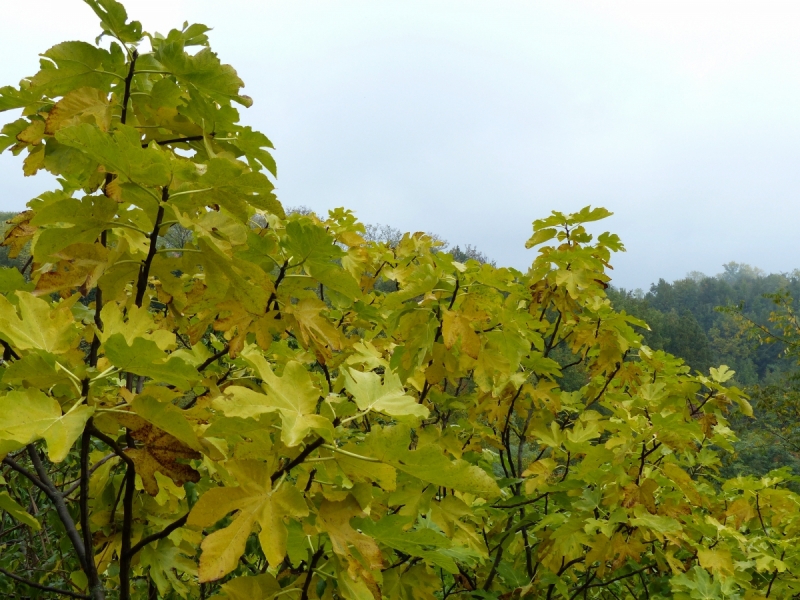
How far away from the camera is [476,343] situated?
175 centimetres

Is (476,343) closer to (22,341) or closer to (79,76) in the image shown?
(22,341)

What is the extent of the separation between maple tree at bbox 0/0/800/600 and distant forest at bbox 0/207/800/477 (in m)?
0.45

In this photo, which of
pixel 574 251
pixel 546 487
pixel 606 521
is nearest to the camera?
pixel 606 521

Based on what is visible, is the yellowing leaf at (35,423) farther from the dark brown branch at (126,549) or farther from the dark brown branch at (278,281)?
the dark brown branch at (278,281)

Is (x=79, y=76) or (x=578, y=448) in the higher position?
(x=79, y=76)

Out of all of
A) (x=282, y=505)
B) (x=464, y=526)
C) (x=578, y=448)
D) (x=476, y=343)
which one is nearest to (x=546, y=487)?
(x=578, y=448)

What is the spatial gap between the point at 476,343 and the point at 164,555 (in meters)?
1.18

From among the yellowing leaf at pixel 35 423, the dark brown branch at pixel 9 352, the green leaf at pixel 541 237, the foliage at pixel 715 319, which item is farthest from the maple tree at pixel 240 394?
the foliage at pixel 715 319

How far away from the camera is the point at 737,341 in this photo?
51.7 m

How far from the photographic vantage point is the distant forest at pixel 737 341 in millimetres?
11305

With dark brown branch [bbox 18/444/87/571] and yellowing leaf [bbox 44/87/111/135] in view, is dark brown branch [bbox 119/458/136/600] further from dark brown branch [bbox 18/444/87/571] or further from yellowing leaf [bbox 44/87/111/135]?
yellowing leaf [bbox 44/87/111/135]

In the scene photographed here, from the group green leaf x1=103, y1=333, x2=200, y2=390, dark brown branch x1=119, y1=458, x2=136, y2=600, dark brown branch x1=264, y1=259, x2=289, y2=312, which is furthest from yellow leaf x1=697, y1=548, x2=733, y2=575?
green leaf x1=103, y1=333, x2=200, y2=390

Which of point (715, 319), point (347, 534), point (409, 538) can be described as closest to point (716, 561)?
point (409, 538)

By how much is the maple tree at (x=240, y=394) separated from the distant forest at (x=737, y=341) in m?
0.45
